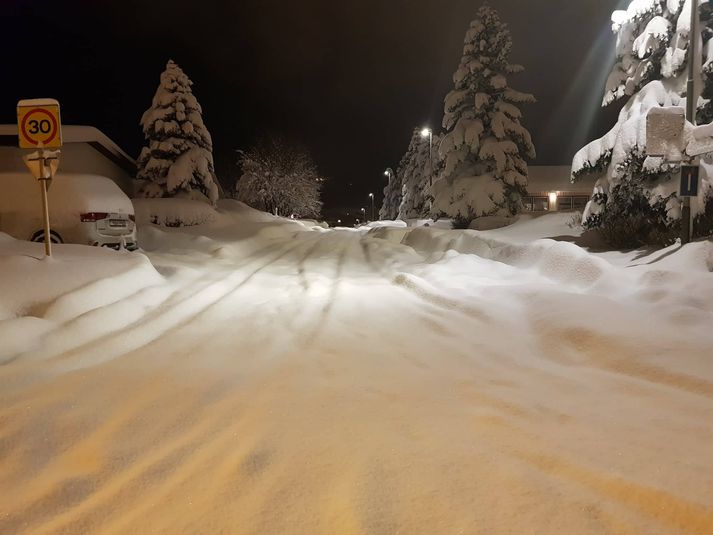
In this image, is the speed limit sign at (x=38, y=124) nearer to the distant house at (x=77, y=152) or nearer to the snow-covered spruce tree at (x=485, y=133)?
the distant house at (x=77, y=152)

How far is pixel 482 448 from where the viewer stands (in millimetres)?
2885

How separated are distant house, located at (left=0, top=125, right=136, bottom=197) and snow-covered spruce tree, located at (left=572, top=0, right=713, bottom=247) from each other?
68.4ft

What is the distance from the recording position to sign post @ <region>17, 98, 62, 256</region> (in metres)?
7.34

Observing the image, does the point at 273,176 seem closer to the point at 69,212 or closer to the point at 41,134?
the point at 69,212

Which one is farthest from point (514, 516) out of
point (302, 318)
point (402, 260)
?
point (402, 260)

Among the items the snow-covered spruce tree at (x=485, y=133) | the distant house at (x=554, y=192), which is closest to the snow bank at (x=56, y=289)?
the snow-covered spruce tree at (x=485, y=133)

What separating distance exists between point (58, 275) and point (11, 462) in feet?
15.7

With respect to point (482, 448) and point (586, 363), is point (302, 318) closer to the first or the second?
point (586, 363)

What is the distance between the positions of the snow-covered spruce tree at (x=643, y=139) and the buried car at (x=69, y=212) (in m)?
11.3

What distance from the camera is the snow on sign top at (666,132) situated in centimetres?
821

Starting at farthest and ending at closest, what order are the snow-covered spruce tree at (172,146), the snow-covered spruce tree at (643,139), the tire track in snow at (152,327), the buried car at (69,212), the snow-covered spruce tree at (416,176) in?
1. the snow-covered spruce tree at (416,176)
2. the snow-covered spruce tree at (172,146)
3. the buried car at (69,212)
4. the snow-covered spruce tree at (643,139)
5. the tire track in snow at (152,327)

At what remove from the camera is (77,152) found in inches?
968

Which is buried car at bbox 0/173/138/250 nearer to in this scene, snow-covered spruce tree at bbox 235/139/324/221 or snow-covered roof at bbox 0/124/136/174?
snow-covered roof at bbox 0/124/136/174

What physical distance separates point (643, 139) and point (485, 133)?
13088 millimetres
